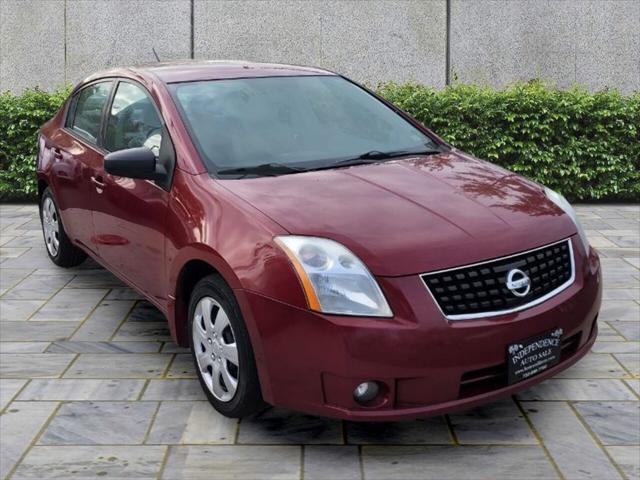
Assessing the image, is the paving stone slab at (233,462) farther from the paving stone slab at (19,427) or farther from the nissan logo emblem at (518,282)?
the nissan logo emblem at (518,282)

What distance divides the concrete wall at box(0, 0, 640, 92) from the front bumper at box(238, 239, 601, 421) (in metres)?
8.68

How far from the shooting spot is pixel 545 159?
9.28 metres

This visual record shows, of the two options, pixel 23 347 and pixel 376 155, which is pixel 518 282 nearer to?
pixel 376 155

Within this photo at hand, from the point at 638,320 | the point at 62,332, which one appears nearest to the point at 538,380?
the point at 638,320

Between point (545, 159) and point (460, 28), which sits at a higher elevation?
point (460, 28)

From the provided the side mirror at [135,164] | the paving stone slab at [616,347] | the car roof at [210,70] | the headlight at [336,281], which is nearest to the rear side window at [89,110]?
the car roof at [210,70]

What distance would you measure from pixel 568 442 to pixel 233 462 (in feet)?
4.64

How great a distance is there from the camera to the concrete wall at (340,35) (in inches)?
463

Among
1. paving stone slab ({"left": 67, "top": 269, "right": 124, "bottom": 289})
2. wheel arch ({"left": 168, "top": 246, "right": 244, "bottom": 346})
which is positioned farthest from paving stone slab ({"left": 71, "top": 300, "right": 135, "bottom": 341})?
wheel arch ({"left": 168, "top": 246, "right": 244, "bottom": 346})

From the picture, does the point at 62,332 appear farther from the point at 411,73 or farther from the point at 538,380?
the point at 411,73

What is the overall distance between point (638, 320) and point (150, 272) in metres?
3.02

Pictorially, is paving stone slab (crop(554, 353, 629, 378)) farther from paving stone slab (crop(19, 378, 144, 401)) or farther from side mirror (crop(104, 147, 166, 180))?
side mirror (crop(104, 147, 166, 180))

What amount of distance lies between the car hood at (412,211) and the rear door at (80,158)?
5.68 feet

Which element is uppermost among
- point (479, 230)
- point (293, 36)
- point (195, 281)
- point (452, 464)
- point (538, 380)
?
point (293, 36)
